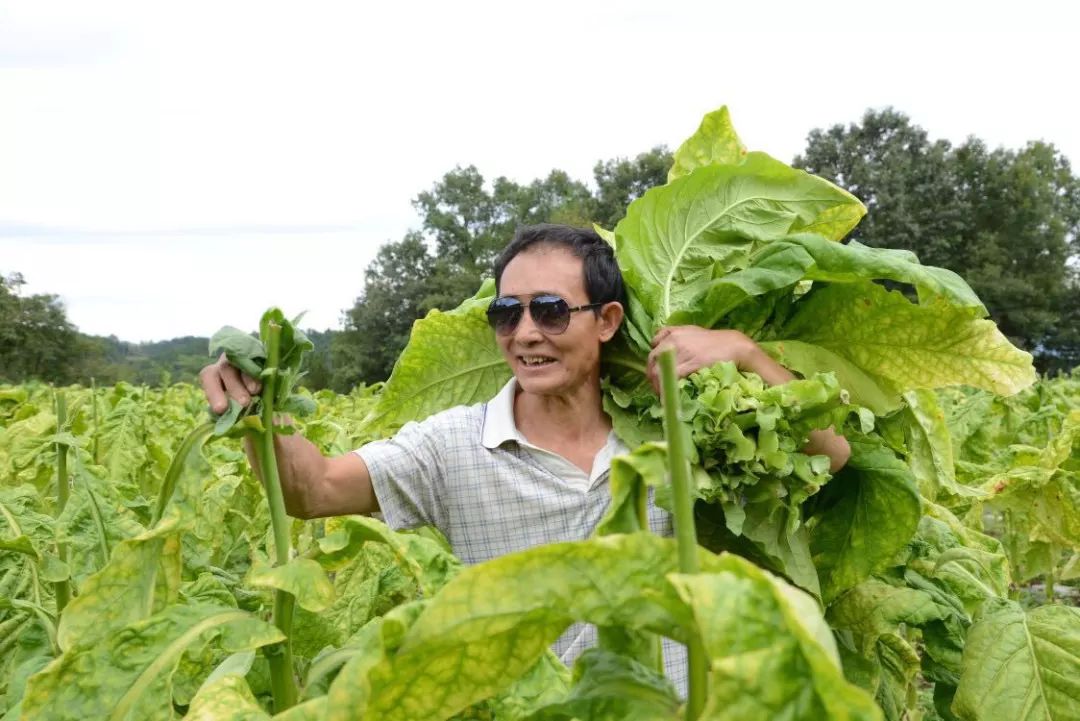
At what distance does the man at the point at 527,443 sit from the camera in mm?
2240

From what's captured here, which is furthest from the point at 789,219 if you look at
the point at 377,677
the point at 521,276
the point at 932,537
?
the point at 377,677

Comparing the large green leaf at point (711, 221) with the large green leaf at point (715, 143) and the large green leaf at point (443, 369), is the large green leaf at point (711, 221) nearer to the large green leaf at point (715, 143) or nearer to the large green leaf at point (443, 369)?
the large green leaf at point (715, 143)

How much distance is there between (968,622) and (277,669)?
1.79 meters

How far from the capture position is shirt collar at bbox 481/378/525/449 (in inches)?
92.6

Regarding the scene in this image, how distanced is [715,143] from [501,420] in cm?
80

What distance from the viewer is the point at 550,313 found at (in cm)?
223

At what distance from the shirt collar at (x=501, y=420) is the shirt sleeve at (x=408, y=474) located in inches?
4.7

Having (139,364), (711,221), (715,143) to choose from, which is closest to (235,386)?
Result: (711,221)

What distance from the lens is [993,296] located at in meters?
34.4

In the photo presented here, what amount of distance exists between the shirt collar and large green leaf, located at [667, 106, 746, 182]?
613mm

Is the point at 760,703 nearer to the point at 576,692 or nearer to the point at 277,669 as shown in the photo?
the point at 576,692

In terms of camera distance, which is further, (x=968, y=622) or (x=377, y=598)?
(x=968, y=622)

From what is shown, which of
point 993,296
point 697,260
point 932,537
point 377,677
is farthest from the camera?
point 993,296

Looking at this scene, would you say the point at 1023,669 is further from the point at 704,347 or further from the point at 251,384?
the point at 251,384
